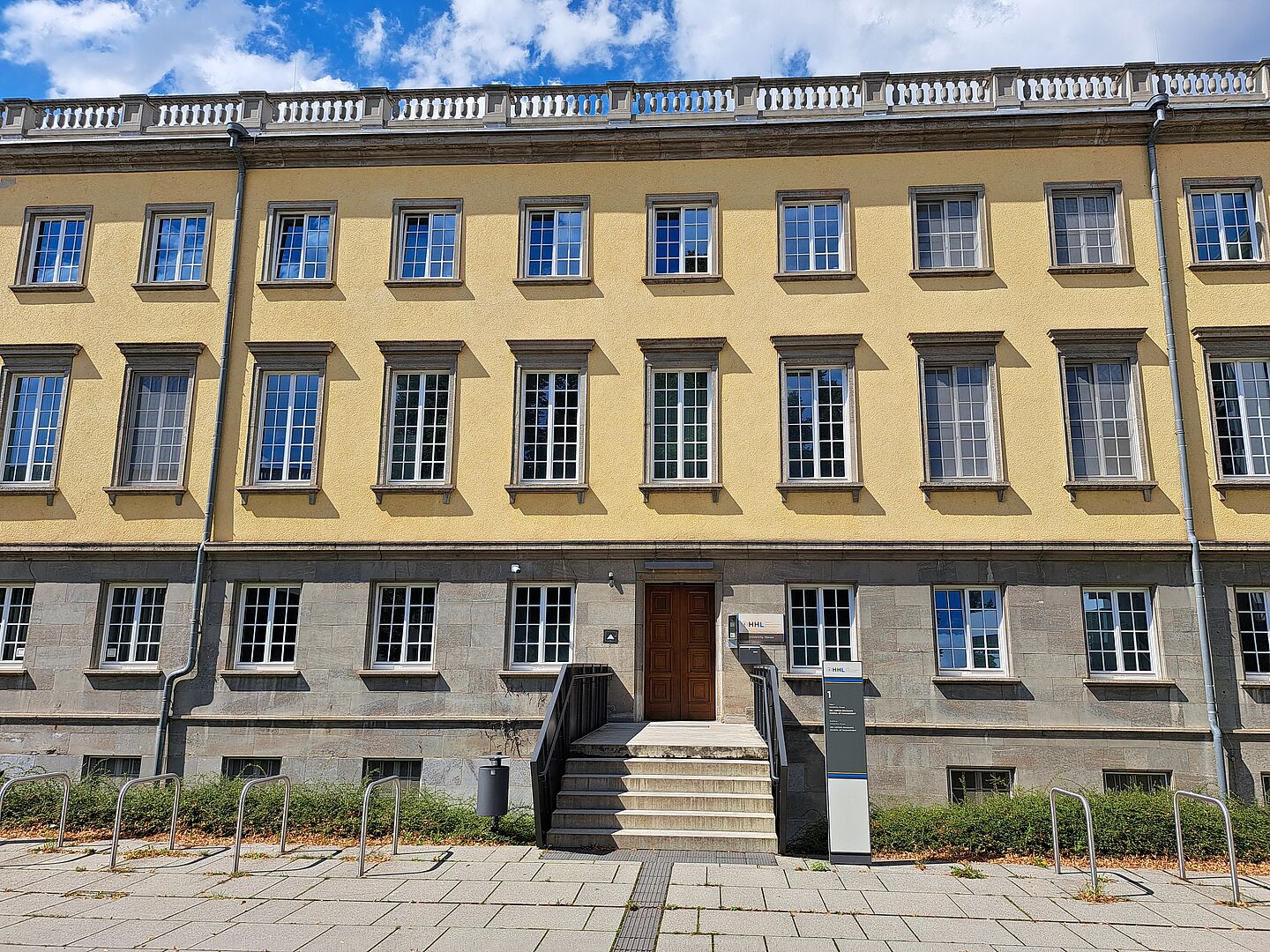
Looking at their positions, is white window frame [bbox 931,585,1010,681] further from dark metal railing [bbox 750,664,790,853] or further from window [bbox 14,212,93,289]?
window [bbox 14,212,93,289]

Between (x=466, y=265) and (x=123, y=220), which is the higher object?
(x=123, y=220)

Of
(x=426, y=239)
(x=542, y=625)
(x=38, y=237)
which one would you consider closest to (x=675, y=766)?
(x=542, y=625)

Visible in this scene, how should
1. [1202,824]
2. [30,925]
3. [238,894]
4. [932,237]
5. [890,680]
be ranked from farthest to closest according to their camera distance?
[932,237] < [890,680] < [1202,824] < [238,894] < [30,925]

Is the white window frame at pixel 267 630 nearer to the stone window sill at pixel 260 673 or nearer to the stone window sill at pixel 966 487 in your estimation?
the stone window sill at pixel 260 673

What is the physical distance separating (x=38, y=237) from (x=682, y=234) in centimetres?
1328

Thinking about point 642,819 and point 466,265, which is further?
point 466,265

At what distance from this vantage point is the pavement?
8688 mm

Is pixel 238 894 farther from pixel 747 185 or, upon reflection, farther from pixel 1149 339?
pixel 1149 339

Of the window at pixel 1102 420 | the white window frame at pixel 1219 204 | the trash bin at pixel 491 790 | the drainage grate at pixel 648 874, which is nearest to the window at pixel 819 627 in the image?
the drainage grate at pixel 648 874

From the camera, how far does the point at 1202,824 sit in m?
12.2

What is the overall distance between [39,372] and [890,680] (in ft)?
57.0

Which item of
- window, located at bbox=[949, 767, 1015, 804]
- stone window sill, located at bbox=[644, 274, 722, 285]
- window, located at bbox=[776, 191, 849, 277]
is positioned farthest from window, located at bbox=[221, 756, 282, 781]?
window, located at bbox=[776, 191, 849, 277]

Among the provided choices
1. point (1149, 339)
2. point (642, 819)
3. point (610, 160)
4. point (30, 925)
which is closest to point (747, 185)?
point (610, 160)

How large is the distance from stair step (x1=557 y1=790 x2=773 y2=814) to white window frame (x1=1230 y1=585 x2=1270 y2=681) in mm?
8912
